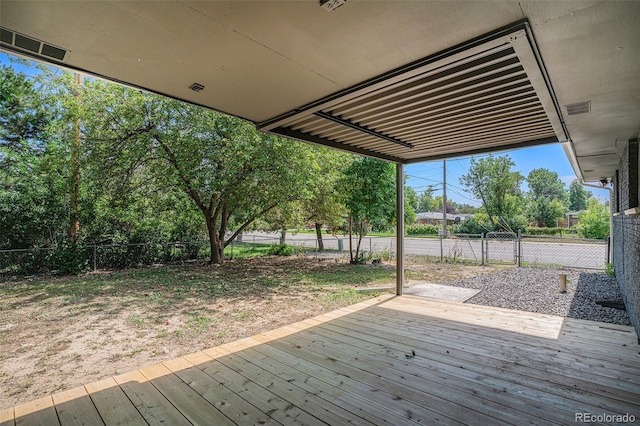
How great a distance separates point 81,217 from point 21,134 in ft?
7.66

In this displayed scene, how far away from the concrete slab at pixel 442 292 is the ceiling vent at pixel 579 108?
3.22m

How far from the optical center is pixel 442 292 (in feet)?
18.2

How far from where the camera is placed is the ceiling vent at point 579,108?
100 inches

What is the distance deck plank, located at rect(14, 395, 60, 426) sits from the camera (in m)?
1.81

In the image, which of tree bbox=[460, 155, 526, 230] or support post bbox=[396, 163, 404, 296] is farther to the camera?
tree bbox=[460, 155, 526, 230]

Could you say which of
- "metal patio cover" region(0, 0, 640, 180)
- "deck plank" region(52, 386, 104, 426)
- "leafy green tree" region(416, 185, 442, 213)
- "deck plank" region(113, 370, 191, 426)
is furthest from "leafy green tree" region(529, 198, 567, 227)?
"deck plank" region(52, 386, 104, 426)

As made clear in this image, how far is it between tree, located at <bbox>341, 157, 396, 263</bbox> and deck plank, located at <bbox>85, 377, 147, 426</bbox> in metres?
6.94

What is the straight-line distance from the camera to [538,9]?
1487 millimetres

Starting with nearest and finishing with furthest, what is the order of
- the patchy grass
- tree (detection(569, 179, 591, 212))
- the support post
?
1. the patchy grass
2. the support post
3. tree (detection(569, 179, 591, 212))

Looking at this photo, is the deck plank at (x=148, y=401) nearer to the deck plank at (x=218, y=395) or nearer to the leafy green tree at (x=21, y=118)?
the deck plank at (x=218, y=395)

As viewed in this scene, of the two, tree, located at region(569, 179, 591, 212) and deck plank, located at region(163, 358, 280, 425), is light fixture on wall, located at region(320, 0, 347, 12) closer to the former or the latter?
deck plank, located at region(163, 358, 280, 425)

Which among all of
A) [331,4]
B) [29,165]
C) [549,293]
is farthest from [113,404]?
[29,165]

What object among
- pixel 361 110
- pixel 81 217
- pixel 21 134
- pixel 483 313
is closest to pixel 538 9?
pixel 361 110

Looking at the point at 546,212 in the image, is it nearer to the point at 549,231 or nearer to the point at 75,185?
the point at 549,231
